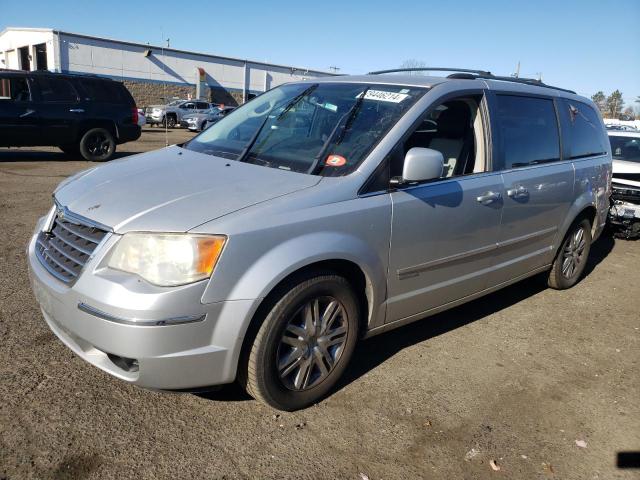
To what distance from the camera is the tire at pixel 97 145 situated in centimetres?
1195

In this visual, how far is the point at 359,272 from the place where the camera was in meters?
3.07

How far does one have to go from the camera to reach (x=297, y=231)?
2693mm

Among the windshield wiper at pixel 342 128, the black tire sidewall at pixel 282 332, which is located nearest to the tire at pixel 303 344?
the black tire sidewall at pixel 282 332

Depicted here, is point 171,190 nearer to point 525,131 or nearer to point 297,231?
point 297,231

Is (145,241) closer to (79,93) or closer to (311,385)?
(311,385)

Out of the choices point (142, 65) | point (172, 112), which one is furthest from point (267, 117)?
point (142, 65)

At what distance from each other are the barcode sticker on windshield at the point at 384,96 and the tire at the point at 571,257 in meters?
2.58

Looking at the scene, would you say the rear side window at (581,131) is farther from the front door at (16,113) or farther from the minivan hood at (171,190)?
the front door at (16,113)

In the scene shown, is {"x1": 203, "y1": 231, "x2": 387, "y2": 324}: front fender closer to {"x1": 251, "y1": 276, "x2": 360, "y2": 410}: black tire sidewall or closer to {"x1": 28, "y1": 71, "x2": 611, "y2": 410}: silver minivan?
{"x1": 28, "y1": 71, "x2": 611, "y2": 410}: silver minivan

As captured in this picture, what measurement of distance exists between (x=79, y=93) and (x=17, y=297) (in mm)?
8914

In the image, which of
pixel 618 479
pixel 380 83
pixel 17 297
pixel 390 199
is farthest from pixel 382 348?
pixel 17 297

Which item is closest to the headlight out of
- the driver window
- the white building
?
the driver window

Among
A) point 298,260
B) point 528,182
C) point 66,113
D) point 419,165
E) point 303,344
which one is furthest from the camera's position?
point 66,113

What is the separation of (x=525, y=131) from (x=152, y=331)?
335 centimetres
